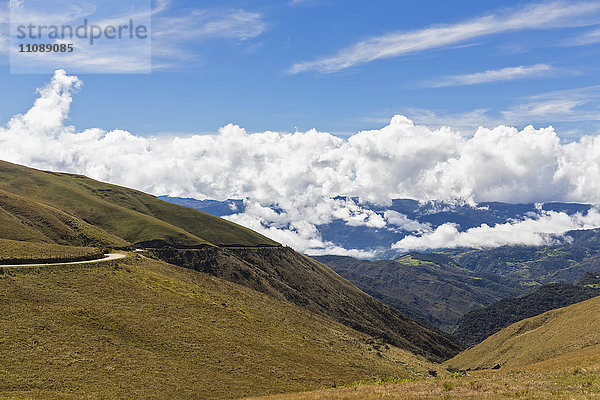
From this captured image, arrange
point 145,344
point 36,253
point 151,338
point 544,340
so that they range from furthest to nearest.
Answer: point 544,340 < point 36,253 < point 151,338 < point 145,344

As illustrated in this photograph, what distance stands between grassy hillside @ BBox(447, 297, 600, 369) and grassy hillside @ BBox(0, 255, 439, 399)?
29.9 metres

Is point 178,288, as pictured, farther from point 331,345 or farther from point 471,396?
point 471,396

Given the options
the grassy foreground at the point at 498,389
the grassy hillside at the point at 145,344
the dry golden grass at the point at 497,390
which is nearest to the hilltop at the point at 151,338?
the grassy hillside at the point at 145,344

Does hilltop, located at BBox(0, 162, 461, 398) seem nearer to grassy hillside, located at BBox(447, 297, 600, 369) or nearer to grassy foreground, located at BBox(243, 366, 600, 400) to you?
grassy foreground, located at BBox(243, 366, 600, 400)

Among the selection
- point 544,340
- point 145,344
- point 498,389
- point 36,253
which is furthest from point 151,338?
point 544,340

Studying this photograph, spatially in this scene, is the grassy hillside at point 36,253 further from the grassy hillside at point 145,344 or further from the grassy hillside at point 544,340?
the grassy hillside at point 544,340

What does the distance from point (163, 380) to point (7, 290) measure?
1224 inches

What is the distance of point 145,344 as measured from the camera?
178 ft

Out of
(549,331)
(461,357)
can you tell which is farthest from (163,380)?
(461,357)

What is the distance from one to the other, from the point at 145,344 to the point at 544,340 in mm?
93350

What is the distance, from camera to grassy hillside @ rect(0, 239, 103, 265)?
75562 millimetres

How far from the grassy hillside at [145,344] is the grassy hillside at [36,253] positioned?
6757 millimetres

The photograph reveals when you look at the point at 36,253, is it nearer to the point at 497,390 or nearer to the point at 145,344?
the point at 145,344

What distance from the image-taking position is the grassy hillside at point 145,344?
43.3m
